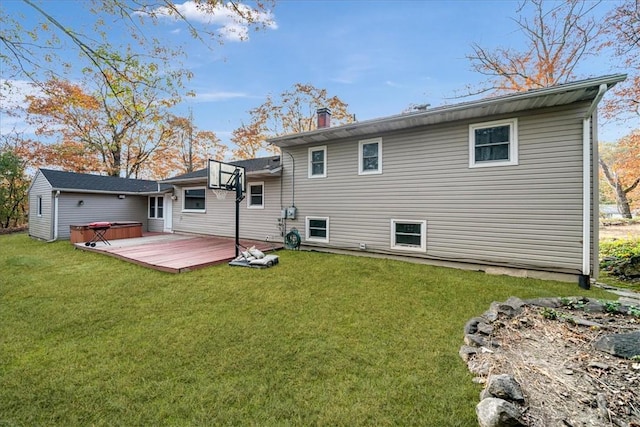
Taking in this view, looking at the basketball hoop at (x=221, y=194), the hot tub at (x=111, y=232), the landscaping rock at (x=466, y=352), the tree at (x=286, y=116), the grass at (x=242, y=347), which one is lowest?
the grass at (x=242, y=347)

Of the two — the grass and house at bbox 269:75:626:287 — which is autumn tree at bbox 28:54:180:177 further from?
house at bbox 269:75:626:287

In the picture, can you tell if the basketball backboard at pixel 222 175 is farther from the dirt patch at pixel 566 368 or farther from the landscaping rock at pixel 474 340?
the dirt patch at pixel 566 368

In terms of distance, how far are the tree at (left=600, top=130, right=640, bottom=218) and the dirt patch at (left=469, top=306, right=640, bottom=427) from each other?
14.6m

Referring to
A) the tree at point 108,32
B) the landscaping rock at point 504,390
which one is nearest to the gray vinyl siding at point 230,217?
the tree at point 108,32

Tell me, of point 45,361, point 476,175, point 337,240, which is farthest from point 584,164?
point 45,361

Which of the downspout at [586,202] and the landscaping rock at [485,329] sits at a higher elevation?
the downspout at [586,202]

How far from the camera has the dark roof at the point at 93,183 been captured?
11.5 meters

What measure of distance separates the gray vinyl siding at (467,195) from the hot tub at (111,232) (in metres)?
8.10

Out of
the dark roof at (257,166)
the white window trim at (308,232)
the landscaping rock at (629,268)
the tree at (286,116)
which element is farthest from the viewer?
the tree at (286,116)

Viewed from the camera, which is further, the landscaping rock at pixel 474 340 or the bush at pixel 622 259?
the bush at pixel 622 259

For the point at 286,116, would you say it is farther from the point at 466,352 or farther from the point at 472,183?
the point at 466,352

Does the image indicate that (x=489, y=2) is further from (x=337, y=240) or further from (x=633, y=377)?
(x=633, y=377)

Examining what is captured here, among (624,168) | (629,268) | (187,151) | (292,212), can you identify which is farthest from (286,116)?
(624,168)

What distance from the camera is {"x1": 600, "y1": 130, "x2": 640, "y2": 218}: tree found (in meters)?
12.7
